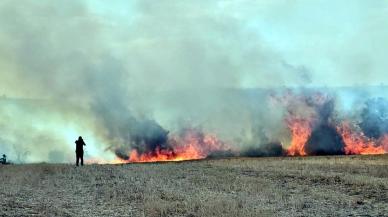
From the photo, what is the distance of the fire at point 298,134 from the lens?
68963mm

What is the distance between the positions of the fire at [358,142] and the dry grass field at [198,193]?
3393 centimetres

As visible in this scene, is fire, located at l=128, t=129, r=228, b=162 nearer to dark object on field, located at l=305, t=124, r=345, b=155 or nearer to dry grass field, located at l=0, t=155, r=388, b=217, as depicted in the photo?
dark object on field, located at l=305, t=124, r=345, b=155

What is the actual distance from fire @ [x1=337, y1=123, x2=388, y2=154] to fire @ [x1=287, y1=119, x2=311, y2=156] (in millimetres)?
4538

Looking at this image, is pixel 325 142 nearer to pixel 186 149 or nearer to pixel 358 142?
pixel 358 142

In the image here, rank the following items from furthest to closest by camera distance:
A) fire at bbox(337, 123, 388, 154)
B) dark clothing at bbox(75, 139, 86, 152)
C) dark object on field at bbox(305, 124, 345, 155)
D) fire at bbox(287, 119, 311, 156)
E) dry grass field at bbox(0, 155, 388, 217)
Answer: fire at bbox(287, 119, 311, 156), dark object on field at bbox(305, 124, 345, 155), fire at bbox(337, 123, 388, 154), dark clothing at bbox(75, 139, 86, 152), dry grass field at bbox(0, 155, 388, 217)

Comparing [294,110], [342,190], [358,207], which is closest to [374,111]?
[294,110]

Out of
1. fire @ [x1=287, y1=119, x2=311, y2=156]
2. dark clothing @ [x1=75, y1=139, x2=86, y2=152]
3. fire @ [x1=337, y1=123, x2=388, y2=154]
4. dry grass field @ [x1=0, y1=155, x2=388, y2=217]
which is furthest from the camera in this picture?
fire @ [x1=287, y1=119, x2=311, y2=156]

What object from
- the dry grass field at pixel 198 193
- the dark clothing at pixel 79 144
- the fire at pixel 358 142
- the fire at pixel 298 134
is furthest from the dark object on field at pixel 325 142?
the dry grass field at pixel 198 193

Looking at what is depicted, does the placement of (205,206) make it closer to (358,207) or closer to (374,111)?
(358,207)

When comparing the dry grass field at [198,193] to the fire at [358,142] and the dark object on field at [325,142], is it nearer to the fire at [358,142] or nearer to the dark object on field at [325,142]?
the fire at [358,142]

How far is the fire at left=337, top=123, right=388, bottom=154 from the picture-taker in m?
66.8

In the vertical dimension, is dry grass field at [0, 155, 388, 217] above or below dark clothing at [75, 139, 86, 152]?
below

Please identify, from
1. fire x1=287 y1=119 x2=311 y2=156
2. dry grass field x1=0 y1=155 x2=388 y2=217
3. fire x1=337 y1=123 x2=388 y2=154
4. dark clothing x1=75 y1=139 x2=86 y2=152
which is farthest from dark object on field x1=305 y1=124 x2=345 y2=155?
dry grass field x1=0 y1=155 x2=388 y2=217

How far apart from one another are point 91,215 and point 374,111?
208 ft
